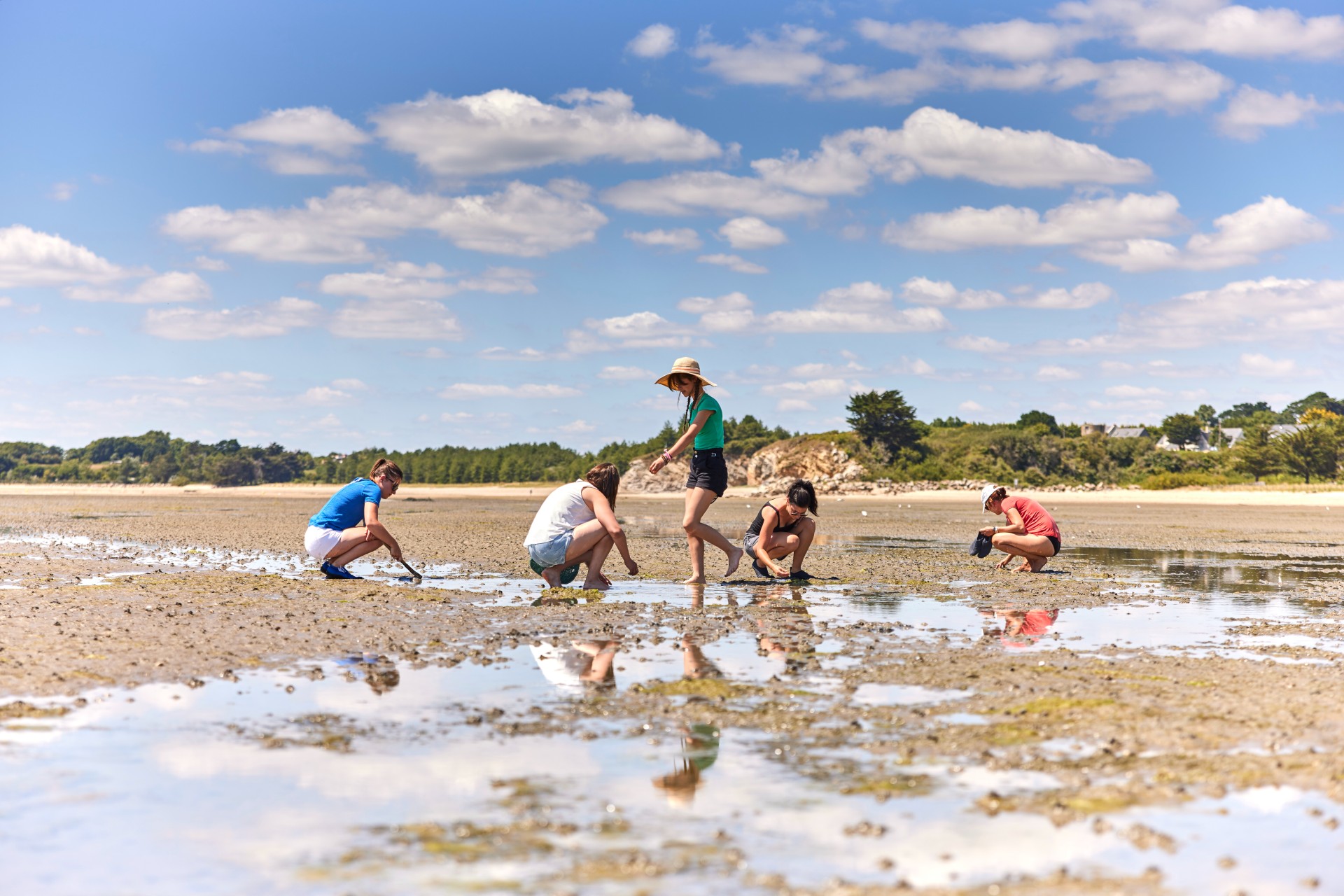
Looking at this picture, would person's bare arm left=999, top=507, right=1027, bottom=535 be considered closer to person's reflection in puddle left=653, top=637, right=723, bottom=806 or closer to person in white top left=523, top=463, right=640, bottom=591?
person in white top left=523, top=463, right=640, bottom=591

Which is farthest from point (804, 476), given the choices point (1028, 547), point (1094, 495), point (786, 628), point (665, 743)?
point (665, 743)

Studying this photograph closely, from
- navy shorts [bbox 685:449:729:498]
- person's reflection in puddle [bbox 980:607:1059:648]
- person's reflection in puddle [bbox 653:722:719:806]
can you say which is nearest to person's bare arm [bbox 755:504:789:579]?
navy shorts [bbox 685:449:729:498]

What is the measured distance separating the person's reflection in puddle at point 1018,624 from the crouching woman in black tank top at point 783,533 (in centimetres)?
257

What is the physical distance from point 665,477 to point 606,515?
191ft

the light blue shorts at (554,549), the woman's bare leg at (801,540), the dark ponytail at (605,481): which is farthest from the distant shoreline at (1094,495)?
the light blue shorts at (554,549)

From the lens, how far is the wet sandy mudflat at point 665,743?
3.16 m

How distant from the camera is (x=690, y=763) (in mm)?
4223

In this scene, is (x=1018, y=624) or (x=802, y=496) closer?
(x=1018, y=624)

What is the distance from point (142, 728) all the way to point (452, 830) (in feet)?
7.16

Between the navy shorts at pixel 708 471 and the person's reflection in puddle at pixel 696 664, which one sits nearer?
the person's reflection in puddle at pixel 696 664

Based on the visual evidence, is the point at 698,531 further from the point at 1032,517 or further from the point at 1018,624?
the point at 1032,517

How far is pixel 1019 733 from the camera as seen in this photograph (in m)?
4.74

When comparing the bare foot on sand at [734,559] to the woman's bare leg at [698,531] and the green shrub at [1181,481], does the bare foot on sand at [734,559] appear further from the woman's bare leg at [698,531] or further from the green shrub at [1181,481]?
the green shrub at [1181,481]

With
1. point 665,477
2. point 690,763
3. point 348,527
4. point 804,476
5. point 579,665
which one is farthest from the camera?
point 665,477
